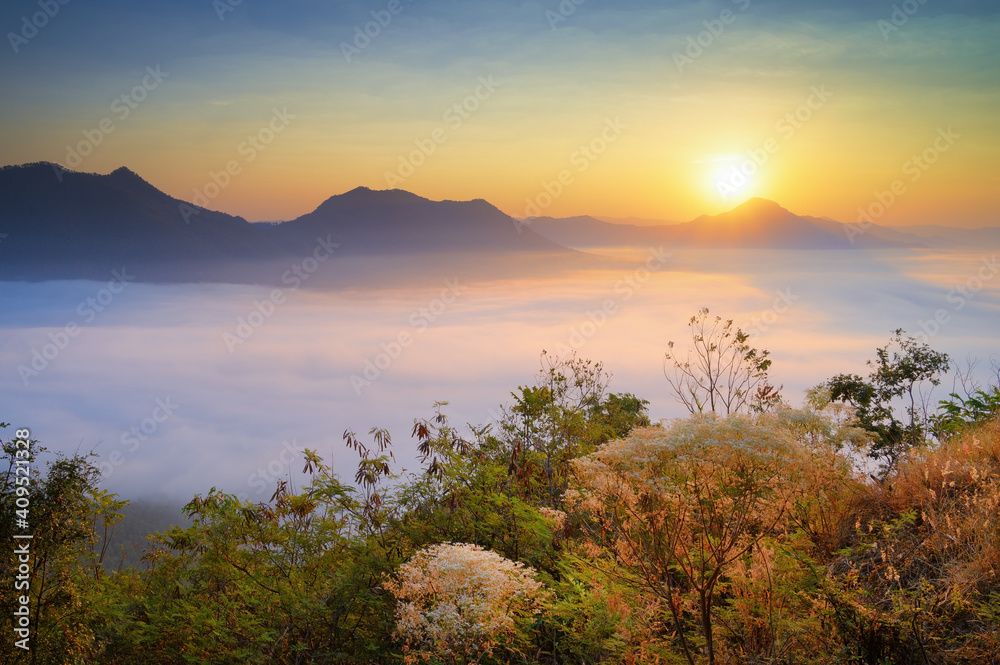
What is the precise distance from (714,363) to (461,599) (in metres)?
15.4

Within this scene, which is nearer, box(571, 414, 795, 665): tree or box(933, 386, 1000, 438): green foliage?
box(571, 414, 795, 665): tree

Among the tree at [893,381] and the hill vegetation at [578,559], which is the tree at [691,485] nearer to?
the hill vegetation at [578,559]

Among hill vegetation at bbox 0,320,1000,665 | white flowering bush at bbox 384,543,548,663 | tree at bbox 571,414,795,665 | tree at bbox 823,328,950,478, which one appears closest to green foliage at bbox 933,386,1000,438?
hill vegetation at bbox 0,320,1000,665

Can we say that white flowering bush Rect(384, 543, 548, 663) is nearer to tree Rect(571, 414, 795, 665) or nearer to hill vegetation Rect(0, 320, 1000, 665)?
hill vegetation Rect(0, 320, 1000, 665)

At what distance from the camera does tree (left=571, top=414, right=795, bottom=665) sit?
5898mm

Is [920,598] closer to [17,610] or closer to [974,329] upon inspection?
[17,610]

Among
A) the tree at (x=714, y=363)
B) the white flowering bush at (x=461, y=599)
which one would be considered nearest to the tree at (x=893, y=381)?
the tree at (x=714, y=363)

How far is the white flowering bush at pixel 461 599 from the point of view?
5.93m

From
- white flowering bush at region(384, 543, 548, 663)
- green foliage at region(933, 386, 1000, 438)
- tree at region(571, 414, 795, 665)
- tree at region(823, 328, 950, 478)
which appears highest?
tree at region(823, 328, 950, 478)

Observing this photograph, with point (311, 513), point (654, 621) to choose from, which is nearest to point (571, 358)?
point (311, 513)

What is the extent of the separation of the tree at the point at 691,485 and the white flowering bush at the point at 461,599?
1.15 m

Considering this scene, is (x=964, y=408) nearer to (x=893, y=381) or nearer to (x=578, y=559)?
(x=893, y=381)

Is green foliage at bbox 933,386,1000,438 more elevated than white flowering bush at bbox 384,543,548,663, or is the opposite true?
green foliage at bbox 933,386,1000,438

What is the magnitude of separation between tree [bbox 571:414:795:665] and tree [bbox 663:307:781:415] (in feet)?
40.7
